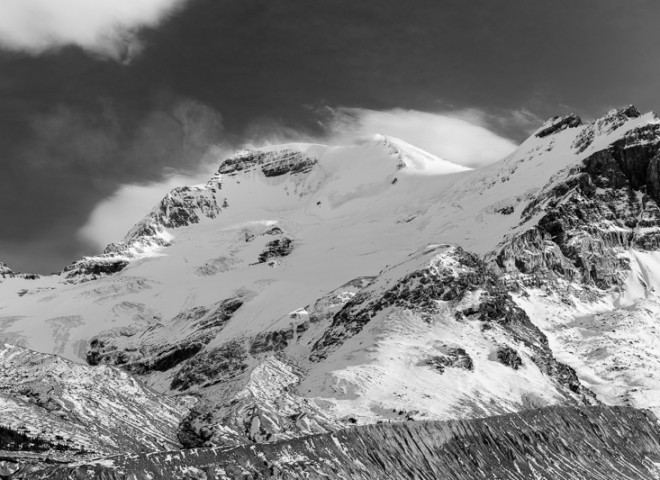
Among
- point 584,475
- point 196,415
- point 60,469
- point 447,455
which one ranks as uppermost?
point 196,415

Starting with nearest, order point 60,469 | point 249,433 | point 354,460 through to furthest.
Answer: point 60,469
point 354,460
point 249,433

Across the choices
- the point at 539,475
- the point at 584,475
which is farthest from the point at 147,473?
the point at 584,475

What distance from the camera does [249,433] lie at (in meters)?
179

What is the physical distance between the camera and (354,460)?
166 metres

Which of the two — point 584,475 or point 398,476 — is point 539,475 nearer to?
point 584,475

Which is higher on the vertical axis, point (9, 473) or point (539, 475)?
point (9, 473)

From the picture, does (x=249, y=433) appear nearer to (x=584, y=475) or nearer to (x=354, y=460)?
(x=354, y=460)

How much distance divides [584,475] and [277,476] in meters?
76.3

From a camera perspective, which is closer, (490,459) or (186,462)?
(186,462)

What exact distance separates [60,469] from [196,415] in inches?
2419

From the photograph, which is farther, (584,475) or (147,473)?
(584,475)

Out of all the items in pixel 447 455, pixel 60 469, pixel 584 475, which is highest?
pixel 60 469

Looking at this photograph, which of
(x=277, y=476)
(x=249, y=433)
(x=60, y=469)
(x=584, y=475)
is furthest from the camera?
(x=584, y=475)

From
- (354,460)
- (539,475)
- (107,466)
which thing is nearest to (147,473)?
(107,466)
